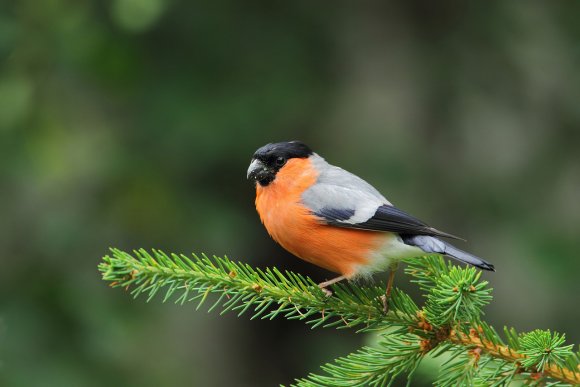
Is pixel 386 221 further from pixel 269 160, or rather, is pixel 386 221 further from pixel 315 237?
pixel 269 160

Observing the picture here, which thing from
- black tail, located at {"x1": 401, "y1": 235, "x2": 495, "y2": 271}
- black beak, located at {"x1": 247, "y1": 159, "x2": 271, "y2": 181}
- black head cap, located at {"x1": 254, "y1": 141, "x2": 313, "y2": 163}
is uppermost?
black head cap, located at {"x1": 254, "y1": 141, "x2": 313, "y2": 163}

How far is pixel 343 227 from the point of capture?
3.82 meters

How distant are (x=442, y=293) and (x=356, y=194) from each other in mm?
1320

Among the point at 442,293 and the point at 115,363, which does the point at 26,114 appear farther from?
the point at 442,293

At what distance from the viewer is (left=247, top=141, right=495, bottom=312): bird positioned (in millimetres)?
3672

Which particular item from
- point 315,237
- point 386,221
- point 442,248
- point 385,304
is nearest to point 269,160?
point 315,237

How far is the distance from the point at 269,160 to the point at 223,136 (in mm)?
1611

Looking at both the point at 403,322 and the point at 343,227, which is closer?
the point at 403,322

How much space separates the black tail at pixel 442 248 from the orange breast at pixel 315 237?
21cm

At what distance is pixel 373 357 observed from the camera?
2.93 metres

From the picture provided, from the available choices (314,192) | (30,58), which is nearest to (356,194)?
(314,192)

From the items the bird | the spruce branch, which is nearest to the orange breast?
the bird

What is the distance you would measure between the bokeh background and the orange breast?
1722 mm

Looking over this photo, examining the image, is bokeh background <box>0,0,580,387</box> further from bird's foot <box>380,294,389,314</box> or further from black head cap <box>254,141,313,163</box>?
bird's foot <box>380,294,389,314</box>
